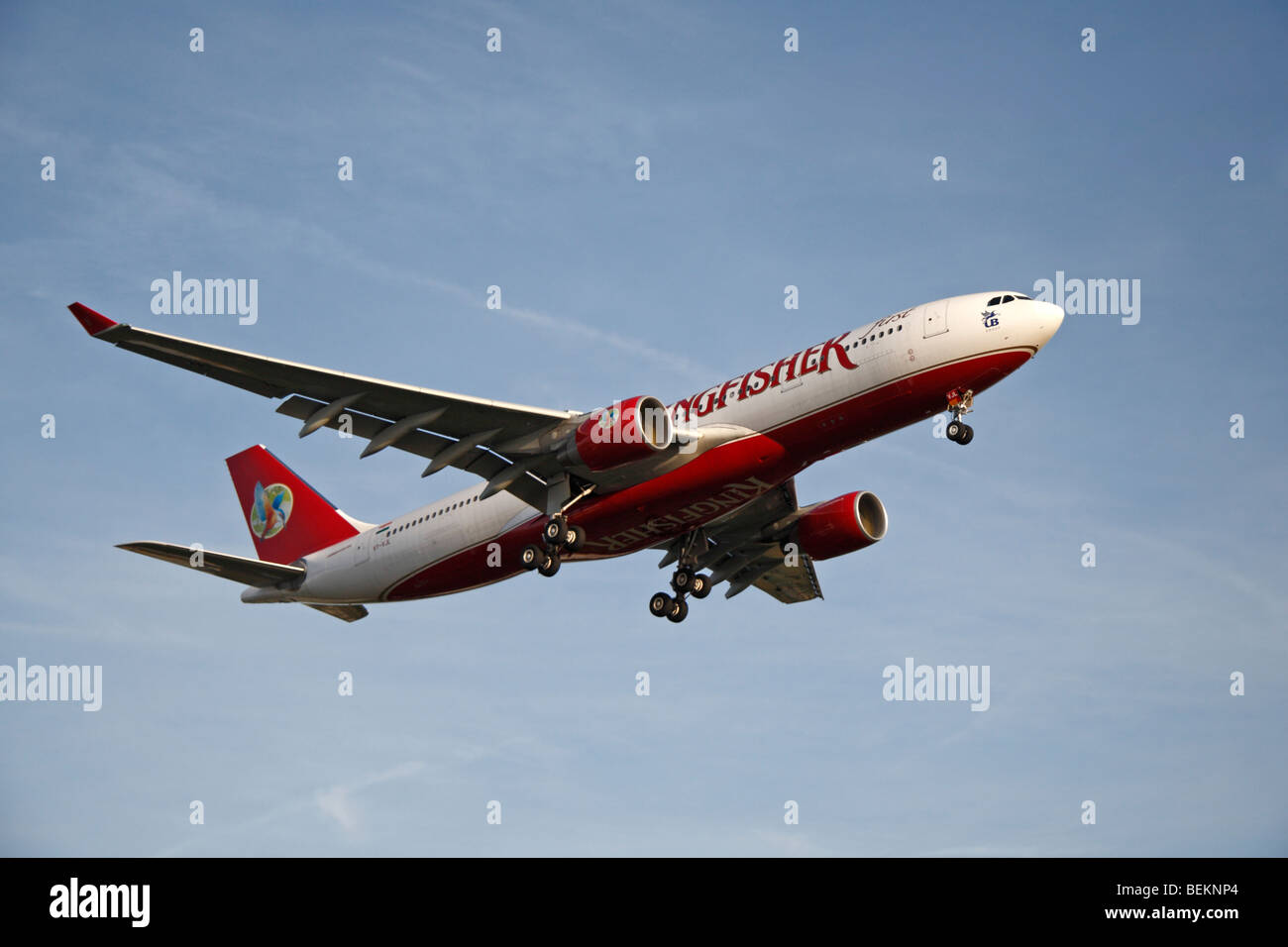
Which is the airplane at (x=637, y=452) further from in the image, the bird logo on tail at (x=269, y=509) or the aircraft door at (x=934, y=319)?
the bird logo on tail at (x=269, y=509)

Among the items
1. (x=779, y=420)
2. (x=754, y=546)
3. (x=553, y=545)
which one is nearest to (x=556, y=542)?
(x=553, y=545)

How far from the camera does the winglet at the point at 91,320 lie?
1226 inches

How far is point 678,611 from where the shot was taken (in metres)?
44.0

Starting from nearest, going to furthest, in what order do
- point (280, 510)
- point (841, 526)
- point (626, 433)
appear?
point (626, 433) < point (841, 526) < point (280, 510)

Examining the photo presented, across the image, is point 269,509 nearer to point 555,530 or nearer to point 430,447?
point 430,447

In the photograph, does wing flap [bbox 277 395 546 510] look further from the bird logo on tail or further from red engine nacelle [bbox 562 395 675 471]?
the bird logo on tail

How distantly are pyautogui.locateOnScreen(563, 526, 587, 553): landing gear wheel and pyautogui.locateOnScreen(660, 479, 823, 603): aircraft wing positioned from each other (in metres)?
4.97

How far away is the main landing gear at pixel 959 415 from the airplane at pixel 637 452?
0.14ft

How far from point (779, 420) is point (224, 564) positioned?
19.0 m
